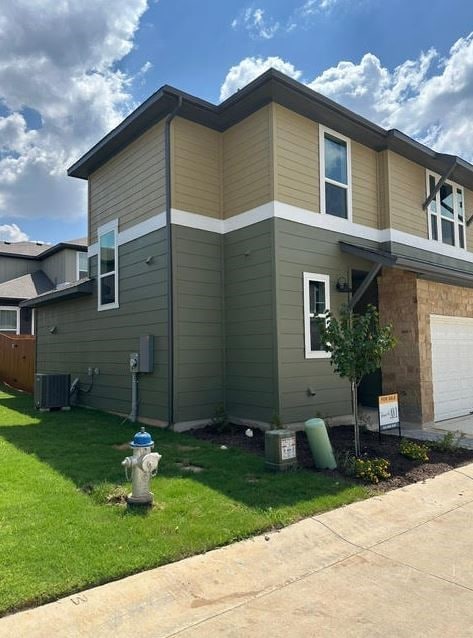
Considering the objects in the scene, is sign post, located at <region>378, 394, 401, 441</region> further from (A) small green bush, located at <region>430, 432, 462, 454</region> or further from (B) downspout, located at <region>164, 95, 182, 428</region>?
(B) downspout, located at <region>164, 95, 182, 428</region>

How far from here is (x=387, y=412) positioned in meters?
7.25

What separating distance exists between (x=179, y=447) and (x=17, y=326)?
Answer: 15.8 metres

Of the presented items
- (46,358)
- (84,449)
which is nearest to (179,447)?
(84,449)

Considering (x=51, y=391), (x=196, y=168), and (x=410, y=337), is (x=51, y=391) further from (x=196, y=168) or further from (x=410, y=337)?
(x=410, y=337)

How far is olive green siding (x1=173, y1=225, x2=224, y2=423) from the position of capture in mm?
8289

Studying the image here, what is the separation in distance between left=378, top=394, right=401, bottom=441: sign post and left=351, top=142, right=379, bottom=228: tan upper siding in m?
4.02

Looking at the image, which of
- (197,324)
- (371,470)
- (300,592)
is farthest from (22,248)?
(300,592)

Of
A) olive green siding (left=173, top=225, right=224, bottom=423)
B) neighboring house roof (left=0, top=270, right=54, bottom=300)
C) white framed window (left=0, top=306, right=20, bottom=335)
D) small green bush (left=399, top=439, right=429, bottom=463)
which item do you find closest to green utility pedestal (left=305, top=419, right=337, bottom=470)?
small green bush (left=399, top=439, right=429, bottom=463)

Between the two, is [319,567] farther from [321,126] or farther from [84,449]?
[321,126]

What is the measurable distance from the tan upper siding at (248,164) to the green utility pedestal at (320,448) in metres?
4.20

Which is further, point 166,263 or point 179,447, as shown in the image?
point 166,263

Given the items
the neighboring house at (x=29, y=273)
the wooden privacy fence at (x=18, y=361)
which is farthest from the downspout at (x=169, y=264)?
the neighboring house at (x=29, y=273)

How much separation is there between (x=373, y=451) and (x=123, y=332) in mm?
5563

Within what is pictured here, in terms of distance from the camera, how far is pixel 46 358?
1354cm
